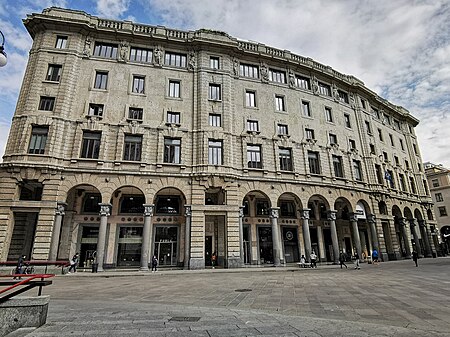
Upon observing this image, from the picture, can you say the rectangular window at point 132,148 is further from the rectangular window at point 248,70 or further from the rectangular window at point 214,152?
the rectangular window at point 248,70

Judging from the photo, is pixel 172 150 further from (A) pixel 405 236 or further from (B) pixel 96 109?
(A) pixel 405 236

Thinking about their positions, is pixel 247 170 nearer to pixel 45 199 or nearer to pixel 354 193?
pixel 354 193

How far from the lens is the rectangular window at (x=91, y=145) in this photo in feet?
74.1

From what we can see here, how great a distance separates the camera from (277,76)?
30734 mm

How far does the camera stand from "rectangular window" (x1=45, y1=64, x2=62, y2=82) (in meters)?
23.5

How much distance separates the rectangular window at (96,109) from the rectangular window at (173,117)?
6.11 metres

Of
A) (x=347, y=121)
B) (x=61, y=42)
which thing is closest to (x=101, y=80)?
(x=61, y=42)

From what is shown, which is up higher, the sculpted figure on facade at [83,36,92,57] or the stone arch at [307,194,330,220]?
the sculpted figure on facade at [83,36,92,57]

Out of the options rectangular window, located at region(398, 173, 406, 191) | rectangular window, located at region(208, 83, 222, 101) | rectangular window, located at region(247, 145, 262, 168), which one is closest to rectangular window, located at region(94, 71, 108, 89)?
rectangular window, located at region(208, 83, 222, 101)

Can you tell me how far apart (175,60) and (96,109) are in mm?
9562

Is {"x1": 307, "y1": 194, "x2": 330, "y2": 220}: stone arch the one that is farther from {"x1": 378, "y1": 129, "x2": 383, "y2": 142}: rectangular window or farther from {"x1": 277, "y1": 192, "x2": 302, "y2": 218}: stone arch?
{"x1": 378, "y1": 129, "x2": 383, "y2": 142}: rectangular window

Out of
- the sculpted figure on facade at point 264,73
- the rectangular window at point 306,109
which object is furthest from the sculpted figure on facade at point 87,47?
the rectangular window at point 306,109

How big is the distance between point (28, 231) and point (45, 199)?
4209mm

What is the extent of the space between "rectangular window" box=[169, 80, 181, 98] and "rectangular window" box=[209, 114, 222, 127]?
157 inches
